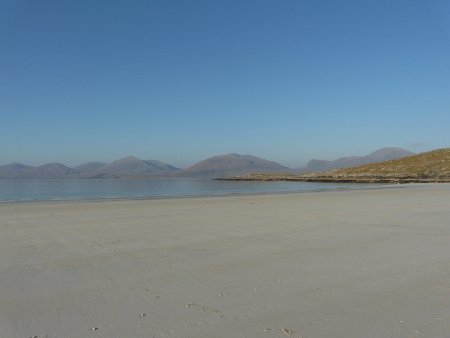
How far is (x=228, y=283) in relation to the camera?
6.25 meters

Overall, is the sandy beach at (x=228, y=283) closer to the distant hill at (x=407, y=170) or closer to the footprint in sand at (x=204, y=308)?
the footprint in sand at (x=204, y=308)

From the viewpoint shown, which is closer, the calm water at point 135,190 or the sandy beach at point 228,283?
the sandy beach at point 228,283

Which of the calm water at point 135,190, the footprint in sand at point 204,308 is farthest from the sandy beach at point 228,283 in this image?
the calm water at point 135,190

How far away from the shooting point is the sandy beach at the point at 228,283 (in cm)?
459

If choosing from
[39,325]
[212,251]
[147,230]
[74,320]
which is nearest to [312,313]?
[74,320]

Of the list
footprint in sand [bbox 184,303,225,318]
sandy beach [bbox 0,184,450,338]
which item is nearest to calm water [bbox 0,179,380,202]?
sandy beach [bbox 0,184,450,338]

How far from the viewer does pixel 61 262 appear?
310 inches

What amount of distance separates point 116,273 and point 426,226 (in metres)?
8.96

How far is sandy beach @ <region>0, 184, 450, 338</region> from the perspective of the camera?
4586mm

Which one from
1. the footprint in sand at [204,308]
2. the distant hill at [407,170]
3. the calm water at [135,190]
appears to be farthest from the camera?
the distant hill at [407,170]

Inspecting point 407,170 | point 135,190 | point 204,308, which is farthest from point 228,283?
point 407,170

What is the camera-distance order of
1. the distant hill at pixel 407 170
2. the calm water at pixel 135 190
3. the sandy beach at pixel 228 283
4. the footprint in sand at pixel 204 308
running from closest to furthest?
1. the sandy beach at pixel 228 283
2. the footprint in sand at pixel 204 308
3. the calm water at pixel 135 190
4. the distant hill at pixel 407 170

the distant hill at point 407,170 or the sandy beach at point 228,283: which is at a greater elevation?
the distant hill at point 407,170

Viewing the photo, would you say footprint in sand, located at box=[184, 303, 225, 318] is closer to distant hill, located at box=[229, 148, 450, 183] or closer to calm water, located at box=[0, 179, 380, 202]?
calm water, located at box=[0, 179, 380, 202]
